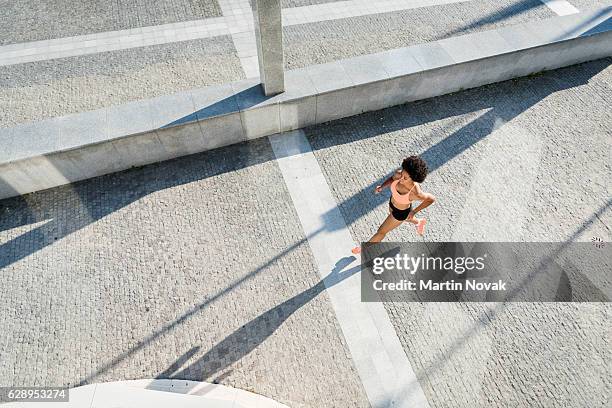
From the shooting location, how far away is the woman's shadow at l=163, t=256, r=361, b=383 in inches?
210

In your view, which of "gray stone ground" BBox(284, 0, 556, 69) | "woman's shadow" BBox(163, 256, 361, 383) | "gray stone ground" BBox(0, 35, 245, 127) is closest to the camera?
"woman's shadow" BBox(163, 256, 361, 383)

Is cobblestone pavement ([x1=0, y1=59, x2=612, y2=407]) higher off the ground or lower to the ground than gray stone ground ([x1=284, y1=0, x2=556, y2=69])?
lower

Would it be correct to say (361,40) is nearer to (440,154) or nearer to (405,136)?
(405,136)

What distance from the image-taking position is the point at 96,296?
589 cm

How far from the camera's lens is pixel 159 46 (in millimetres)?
9258

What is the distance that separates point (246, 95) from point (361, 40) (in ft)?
13.1

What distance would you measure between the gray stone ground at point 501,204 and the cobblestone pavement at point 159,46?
2340 millimetres

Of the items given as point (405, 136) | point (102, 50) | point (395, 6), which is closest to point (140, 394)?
point (405, 136)

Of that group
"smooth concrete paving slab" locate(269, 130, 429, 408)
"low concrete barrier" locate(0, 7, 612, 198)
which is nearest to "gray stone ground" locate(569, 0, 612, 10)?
"low concrete barrier" locate(0, 7, 612, 198)

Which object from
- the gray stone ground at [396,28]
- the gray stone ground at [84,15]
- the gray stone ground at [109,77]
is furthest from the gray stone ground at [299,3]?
the gray stone ground at [109,77]

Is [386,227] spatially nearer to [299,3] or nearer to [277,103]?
[277,103]

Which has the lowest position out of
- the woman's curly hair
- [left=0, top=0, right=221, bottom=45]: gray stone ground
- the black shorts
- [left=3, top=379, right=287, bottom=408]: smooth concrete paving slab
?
[left=3, top=379, right=287, bottom=408]: smooth concrete paving slab

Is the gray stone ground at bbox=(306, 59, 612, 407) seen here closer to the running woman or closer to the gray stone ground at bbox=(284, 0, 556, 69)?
the running woman

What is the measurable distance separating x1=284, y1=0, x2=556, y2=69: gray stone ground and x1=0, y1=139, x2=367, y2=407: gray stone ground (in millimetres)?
3748
